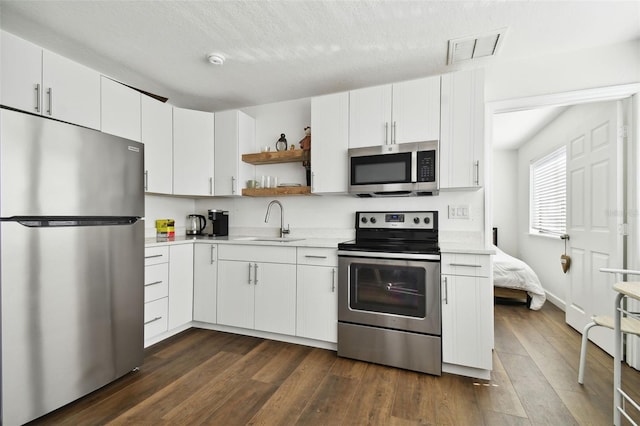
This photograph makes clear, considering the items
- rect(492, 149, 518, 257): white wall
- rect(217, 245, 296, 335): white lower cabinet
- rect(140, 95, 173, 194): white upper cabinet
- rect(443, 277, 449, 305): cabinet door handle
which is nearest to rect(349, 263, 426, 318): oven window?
rect(443, 277, 449, 305): cabinet door handle

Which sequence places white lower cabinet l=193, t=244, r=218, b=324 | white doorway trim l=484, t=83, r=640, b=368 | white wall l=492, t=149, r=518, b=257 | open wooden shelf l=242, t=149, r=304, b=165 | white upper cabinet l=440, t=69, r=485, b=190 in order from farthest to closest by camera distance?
white wall l=492, t=149, r=518, b=257 → open wooden shelf l=242, t=149, r=304, b=165 → white lower cabinet l=193, t=244, r=218, b=324 → white upper cabinet l=440, t=69, r=485, b=190 → white doorway trim l=484, t=83, r=640, b=368

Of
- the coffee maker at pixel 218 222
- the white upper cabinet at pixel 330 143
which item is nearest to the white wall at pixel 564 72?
the white upper cabinet at pixel 330 143

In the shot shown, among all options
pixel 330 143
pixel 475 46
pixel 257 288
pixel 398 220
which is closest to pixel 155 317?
pixel 257 288

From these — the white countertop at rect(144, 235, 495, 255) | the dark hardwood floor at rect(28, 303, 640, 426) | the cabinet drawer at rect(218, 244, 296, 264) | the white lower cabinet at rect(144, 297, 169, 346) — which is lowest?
the dark hardwood floor at rect(28, 303, 640, 426)

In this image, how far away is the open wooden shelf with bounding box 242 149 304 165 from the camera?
3.01m

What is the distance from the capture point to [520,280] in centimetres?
357

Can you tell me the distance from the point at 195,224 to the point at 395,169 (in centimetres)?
241

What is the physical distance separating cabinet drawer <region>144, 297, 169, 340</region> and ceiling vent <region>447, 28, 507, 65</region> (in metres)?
3.17

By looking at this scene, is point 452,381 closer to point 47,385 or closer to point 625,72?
point 47,385

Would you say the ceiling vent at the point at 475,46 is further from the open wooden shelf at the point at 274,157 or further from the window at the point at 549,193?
the window at the point at 549,193

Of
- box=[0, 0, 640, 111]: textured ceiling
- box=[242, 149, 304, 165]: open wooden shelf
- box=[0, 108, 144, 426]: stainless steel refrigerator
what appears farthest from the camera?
box=[242, 149, 304, 165]: open wooden shelf

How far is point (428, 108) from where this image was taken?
95.6 inches

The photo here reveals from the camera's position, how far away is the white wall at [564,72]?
7.36 feet

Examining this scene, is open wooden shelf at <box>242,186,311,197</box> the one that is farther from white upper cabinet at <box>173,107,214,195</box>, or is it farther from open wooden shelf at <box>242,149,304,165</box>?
white upper cabinet at <box>173,107,214,195</box>
